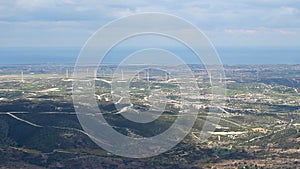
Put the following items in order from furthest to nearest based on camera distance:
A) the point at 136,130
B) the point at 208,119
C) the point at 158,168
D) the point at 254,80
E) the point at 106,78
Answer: the point at 254,80 → the point at 106,78 → the point at 208,119 → the point at 136,130 → the point at 158,168

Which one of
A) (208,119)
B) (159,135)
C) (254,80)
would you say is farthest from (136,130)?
(254,80)

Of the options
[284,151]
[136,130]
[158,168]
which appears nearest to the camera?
[158,168]

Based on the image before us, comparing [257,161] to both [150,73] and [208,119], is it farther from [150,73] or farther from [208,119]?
[150,73]

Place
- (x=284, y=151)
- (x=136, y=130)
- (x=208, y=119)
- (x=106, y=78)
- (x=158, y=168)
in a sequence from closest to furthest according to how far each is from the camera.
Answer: (x=158, y=168), (x=284, y=151), (x=136, y=130), (x=208, y=119), (x=106, y=78)

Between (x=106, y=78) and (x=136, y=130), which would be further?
(x=106, y=78)

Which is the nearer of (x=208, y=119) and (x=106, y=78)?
(x=208, y=119)

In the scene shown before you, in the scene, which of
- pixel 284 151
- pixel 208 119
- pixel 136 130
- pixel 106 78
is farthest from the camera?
pixel 106 78

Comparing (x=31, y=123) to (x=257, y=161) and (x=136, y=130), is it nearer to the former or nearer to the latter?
(x=136, y=130)

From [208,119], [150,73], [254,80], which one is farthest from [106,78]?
[208,119]

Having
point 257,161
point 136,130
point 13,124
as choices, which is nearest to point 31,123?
point 13,124
